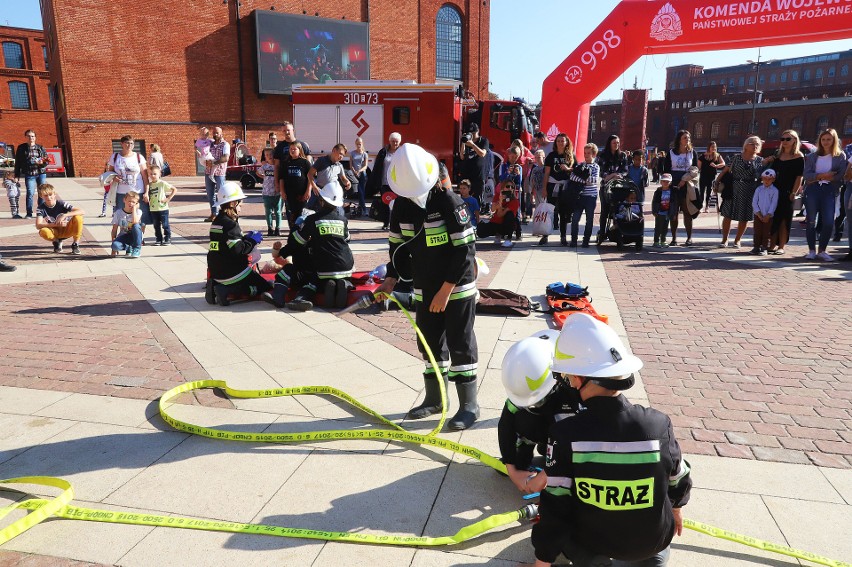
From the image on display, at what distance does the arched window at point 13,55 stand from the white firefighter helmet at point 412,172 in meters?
59.3

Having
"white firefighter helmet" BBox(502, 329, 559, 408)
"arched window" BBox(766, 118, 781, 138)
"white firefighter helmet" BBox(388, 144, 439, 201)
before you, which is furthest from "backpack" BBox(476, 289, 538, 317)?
"arched window" BBox(766, 118, 781, 138)

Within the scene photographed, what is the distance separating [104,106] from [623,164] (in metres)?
26.9

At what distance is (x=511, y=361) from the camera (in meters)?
3.13

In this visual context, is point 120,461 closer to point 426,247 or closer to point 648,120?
point 426,247

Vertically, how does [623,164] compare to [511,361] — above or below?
above

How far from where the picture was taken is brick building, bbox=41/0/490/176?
2862 centimetres

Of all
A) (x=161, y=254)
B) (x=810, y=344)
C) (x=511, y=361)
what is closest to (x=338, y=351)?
(x=511, y=361)

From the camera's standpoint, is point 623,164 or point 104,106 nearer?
point 623,164

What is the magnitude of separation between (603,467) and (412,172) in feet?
7.14

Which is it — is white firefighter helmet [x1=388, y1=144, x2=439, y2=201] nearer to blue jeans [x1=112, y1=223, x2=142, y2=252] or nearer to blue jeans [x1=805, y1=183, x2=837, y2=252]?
blue jeans [x1=112, y1=223, x2=142, y2=252]

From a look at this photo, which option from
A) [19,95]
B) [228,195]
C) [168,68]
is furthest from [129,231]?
[19,95]

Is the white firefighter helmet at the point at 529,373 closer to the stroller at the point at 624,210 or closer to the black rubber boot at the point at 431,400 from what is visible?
the black rubber boot at the point at 431,400

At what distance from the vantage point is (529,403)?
3133 mm

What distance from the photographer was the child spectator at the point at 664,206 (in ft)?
37.1
